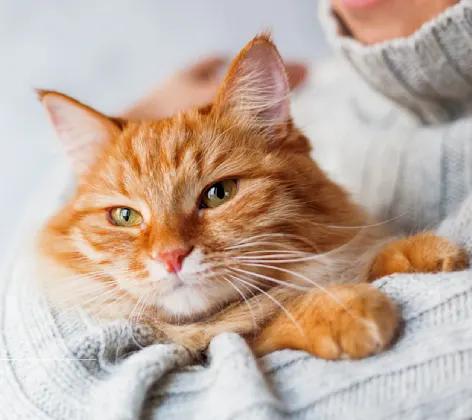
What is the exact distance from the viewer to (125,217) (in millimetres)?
1224

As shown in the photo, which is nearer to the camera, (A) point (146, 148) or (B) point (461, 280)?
(B) point (461, 280)

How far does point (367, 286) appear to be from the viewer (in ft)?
3.17

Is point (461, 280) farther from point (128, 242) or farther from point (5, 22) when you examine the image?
point (5, 22)

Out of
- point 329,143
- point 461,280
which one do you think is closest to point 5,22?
point 329,143

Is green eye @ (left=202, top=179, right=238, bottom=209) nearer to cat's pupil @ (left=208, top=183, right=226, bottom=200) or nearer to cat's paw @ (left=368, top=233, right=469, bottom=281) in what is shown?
cat's pupil @ (left=208, top=183, right=226, bottom=200)

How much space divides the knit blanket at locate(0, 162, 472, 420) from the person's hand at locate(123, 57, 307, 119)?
102cm

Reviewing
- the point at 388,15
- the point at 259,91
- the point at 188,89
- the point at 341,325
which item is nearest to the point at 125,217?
the point at 259,91

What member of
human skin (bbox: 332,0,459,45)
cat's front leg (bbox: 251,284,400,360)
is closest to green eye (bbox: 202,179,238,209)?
cat's front leg (bbox: 251,284,400,360)

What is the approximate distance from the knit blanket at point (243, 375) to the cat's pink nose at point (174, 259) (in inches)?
5.8

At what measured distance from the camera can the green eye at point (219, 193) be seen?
1.16 metres

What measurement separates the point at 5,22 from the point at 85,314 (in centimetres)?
199

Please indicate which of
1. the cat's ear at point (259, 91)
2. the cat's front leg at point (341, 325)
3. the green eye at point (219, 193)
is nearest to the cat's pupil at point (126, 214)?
the green eye at point (219, 193)

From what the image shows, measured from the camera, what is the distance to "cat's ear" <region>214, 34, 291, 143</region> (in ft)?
3.93

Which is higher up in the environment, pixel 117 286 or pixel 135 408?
pixel 117 286
